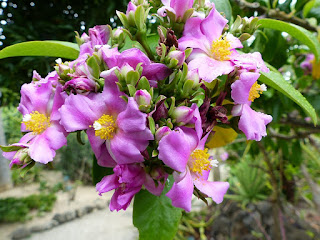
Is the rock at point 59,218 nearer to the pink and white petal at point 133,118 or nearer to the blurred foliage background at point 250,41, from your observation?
the blurred foliage background at point 250,41

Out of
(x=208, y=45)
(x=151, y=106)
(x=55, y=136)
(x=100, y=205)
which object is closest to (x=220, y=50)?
(x=208, y=45)

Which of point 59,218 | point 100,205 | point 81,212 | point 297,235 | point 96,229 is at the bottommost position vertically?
point 100,205

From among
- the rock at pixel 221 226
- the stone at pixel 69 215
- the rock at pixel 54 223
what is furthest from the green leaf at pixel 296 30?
the stone at pixel 69 215

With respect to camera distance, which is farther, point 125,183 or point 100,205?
point 100,205

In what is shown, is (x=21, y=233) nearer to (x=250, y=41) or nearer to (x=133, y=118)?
(x=250, y=41)

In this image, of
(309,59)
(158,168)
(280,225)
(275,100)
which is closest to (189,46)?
(158,168)

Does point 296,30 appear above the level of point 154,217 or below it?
above
